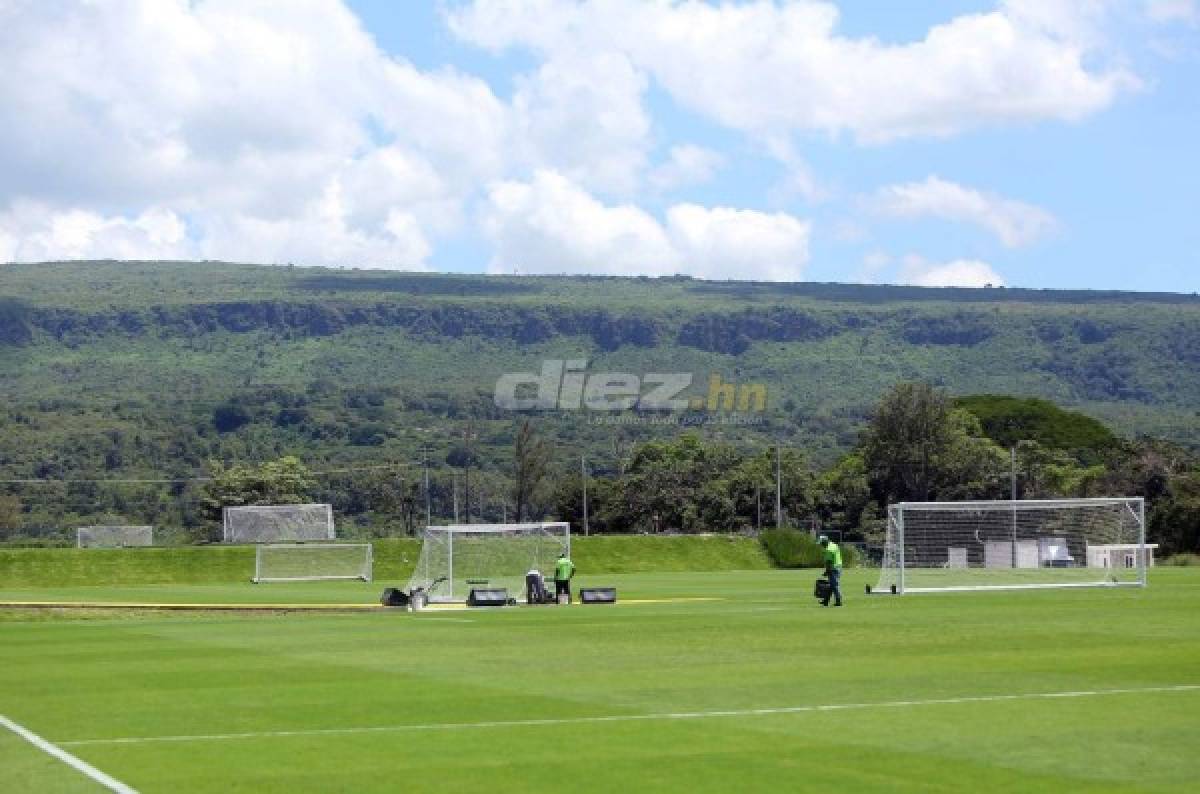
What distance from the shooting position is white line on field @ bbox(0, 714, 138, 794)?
1555 cm

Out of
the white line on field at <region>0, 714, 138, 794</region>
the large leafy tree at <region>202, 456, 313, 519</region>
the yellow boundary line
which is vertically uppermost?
the large leafy tree at <region>202, 456, 313, 519</region>

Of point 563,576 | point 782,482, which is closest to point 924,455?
point 782,482

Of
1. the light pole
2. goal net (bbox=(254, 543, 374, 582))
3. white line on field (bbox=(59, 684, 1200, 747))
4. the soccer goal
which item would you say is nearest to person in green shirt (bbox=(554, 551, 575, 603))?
the light pole

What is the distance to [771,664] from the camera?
26547mm

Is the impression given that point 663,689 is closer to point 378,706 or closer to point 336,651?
point 378,706

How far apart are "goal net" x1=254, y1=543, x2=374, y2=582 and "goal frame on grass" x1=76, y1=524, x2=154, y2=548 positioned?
21.7 m

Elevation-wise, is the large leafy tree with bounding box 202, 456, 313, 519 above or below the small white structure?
above

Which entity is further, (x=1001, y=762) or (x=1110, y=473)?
(x=1110, y=473)

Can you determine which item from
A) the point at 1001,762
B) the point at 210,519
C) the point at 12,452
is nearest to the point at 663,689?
the point at 1001,762

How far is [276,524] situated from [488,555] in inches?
1953

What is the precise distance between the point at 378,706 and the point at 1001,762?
852 cm

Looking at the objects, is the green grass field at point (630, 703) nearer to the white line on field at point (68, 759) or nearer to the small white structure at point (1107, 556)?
the white line on field at point (68, 759)

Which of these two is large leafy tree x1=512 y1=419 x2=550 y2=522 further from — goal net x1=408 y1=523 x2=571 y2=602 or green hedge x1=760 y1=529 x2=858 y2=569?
goal net x1=408 y1=523 x2=571 y2=602

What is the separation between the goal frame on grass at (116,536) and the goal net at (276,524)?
6.58m
